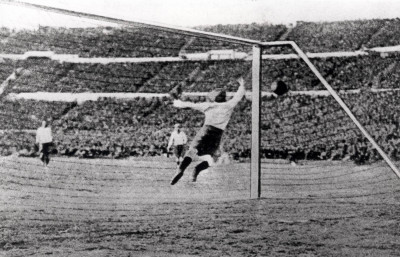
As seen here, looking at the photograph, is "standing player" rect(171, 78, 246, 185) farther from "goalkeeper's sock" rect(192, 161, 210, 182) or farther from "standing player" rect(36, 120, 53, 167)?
"standing player" rect(36, 120, 53, 167)

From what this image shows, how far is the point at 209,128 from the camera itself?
5.90 metres

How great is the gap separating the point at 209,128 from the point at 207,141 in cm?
14

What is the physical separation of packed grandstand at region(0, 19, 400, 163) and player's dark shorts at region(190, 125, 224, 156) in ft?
6.71

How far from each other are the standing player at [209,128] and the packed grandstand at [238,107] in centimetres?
200

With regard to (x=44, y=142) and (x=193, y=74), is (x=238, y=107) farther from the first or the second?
(x=44, y=142)

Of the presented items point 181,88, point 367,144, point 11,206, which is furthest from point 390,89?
point 11,206

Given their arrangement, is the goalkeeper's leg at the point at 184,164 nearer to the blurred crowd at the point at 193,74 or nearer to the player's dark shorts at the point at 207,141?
the player's dark shorts at the point at 207,141

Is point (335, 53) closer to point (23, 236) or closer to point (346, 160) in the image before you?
point (346, 160)

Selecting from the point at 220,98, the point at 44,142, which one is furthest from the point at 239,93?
the point at 44,142

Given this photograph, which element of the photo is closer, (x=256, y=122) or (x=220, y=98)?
(x=256, y=122)

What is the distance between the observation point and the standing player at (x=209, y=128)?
5.89 metres

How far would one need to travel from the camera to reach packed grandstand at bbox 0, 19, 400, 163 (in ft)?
30.3

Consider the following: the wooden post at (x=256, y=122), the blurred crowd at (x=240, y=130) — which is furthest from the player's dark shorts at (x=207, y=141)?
the blurred crowd at (x=240, y=130)

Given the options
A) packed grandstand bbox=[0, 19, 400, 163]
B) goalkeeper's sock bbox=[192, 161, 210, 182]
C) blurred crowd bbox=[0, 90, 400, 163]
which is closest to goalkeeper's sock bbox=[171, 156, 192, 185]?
goalkeeper's sock bbox=[192, 161, 210, 182]
